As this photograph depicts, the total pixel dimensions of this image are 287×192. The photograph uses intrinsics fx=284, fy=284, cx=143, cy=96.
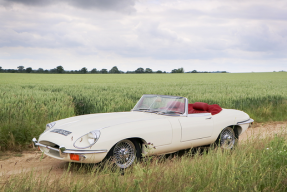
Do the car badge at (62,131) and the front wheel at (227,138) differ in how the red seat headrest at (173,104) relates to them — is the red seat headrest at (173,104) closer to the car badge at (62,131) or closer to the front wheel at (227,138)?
the front wheel at (227,138)

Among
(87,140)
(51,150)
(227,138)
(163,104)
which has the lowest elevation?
(227,138)

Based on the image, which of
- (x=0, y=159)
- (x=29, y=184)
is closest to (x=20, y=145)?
(x=0, y=159)

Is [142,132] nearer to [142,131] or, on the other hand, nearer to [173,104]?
[142,131]

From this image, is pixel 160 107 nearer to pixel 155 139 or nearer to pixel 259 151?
pixel 155 139

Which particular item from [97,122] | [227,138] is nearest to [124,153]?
[97,122]

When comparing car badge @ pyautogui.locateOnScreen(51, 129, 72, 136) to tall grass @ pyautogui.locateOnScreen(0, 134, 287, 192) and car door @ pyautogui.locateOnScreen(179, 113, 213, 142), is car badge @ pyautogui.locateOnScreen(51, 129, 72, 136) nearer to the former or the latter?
tall grass @ pyautogui.locateOnScreen(0, 134, 287, 192)

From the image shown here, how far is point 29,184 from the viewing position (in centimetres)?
307

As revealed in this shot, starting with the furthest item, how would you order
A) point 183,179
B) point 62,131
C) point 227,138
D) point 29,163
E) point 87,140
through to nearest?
point 227,138
point 29,163
point 62,131
point 87,140
point 183,179

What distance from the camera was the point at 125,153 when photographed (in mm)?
4488

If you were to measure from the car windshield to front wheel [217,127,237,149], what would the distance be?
114cm

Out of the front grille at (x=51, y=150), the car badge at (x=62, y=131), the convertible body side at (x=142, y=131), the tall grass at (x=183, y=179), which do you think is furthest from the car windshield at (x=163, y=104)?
the front grille at (x=51, y=150)

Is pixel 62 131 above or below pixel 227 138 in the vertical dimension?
above

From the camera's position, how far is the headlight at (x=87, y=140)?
420 cm

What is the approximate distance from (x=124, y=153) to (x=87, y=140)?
0.62m
